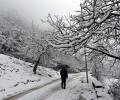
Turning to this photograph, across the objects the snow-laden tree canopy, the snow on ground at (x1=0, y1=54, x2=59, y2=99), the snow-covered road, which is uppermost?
the snow-laden tree canopy

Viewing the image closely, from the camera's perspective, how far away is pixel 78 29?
237 inches

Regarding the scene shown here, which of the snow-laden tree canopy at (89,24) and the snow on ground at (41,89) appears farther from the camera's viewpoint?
the snow on ground at (41,89)

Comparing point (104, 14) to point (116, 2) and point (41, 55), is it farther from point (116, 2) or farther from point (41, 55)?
point (41, 55)

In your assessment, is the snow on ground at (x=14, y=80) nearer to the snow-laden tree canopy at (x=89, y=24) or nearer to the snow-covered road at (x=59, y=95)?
the snow-covered road at (x=59, y=95)

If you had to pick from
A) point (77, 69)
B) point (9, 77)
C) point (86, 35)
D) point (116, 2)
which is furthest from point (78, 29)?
point (77, 69)

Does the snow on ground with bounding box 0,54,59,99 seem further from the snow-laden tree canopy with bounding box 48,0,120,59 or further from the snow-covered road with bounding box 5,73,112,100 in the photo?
the snow-laden tree canopy with bounding box 48,0,120,59

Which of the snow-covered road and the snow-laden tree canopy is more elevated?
the snow-laden tree canopy

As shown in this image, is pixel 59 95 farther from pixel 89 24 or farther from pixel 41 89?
pixel 89 24

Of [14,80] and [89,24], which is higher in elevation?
[89,24]

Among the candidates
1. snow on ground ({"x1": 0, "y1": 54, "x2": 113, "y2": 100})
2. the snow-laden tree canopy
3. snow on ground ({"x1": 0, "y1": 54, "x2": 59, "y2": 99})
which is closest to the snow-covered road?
snow on ground ({"x1": 0, "y1": 54, "x2": 113, "y2": 100})

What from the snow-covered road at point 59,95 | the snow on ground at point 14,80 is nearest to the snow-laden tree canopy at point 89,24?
the snow-covered road at point 59,95

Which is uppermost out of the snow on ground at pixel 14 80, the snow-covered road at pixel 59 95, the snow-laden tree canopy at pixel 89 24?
the snow-laden tree canopy at pixel 89 24

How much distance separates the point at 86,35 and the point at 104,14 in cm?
85

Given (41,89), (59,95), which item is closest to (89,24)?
(59,95)
